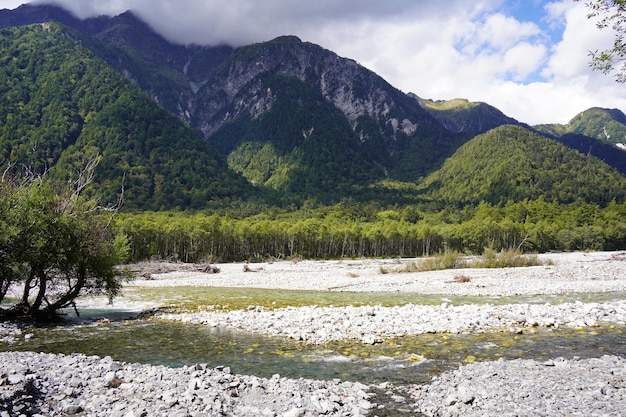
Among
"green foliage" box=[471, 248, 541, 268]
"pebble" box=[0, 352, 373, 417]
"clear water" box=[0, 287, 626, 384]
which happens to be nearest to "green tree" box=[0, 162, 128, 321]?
"clear water" box=[0, 287, 626, 384]

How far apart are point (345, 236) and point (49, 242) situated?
95343 mm

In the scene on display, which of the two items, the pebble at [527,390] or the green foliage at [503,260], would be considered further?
the green foliage at [503,260]

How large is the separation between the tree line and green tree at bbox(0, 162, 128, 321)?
61.8 m

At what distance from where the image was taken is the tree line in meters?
89.8

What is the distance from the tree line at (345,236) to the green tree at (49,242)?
2433 inches

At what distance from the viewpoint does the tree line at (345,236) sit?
8975cm

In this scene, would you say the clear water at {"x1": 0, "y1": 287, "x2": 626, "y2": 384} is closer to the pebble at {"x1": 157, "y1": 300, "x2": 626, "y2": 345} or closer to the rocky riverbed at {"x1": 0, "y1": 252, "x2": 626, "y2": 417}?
the pebble at {"x1": 157, "y1": 300, "x2": 626, "y2": 345}

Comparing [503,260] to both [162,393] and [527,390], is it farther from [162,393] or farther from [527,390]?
[162,393]

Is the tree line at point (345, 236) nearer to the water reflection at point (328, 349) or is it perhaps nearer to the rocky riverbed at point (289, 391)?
the water reflection at point (328, 349)

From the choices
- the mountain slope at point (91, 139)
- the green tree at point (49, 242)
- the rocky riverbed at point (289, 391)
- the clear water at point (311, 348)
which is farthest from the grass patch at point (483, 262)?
the mountain slope at point (91, 139)

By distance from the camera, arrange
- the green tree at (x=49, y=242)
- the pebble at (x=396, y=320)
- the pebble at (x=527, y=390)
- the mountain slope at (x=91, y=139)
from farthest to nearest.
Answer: the mountain slope at (x=91, y=139) → the green tree at (x=49, y=242) → the pebble at (x=396, y=320) → the pebble at (x=527, y=390)

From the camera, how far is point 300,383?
11.0m

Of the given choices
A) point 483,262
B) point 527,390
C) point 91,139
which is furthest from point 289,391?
point 91,139

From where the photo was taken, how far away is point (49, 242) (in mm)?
19328
